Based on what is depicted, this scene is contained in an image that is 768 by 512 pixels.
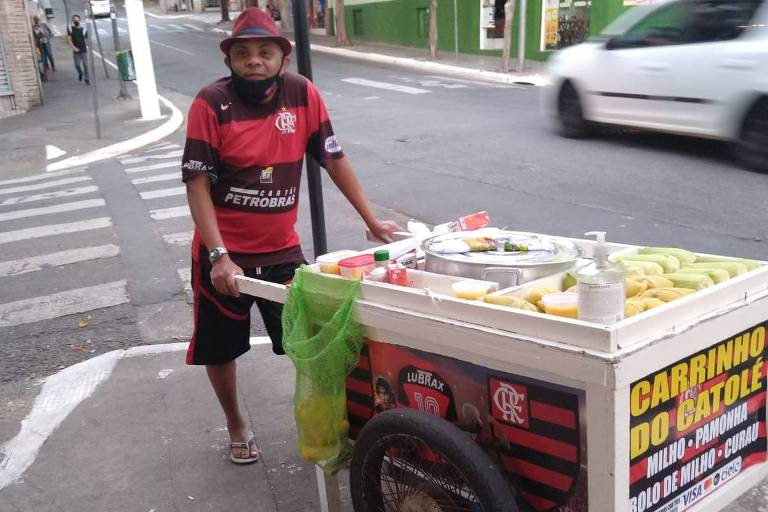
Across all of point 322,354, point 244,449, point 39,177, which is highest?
point 322,354

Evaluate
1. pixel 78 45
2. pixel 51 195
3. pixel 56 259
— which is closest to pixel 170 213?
pixel 56 259

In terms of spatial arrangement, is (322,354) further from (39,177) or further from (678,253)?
(39,177)

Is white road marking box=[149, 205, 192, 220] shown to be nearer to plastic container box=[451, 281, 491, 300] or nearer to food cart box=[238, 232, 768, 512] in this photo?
food cart box=[238, 232, 768, 512]

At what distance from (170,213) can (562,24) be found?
640 inches

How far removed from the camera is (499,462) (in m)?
2.28

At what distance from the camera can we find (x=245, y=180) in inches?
121

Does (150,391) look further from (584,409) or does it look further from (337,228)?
(337,228)

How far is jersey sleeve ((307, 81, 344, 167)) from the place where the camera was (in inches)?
125

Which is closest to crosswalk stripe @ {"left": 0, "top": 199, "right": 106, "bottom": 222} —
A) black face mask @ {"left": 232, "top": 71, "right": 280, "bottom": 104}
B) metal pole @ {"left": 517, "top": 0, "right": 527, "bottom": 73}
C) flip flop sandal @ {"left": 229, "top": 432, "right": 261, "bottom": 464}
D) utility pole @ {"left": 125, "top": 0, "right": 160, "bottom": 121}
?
flip flop sandal @ {"left": 229, "top": 432, "right": 261, "bottom": 464}

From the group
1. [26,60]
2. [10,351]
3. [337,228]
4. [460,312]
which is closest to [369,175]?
[337,228]

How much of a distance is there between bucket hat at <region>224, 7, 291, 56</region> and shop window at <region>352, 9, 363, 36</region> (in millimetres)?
30385

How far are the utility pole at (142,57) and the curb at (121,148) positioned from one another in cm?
64

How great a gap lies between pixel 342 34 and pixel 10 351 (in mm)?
26688

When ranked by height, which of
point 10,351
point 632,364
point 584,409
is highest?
point 632,364
